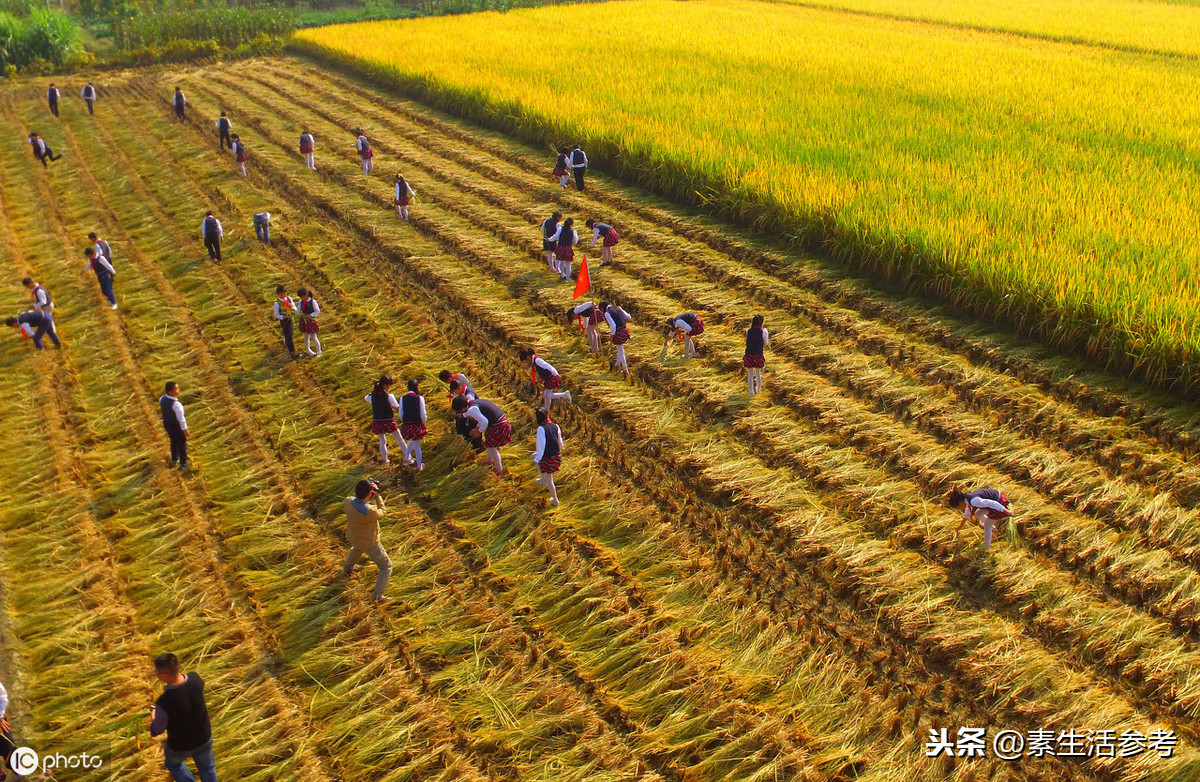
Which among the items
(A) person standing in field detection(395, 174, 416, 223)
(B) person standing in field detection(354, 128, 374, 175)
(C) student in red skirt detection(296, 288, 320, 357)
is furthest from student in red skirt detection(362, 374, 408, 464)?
(B) person standing in field detection(354, 128, 374, 175)

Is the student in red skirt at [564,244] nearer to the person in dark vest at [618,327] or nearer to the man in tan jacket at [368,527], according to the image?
the person in dark vest at [618,327]

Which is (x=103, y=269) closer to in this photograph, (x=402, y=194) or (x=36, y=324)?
(x=36, y=324)

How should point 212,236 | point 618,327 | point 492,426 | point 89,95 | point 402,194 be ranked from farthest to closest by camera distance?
1. point 89,95
2. point 402,194
3. point 212,236
4. point 618,327
5. point 492,426

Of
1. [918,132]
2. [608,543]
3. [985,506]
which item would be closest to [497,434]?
[608,543]

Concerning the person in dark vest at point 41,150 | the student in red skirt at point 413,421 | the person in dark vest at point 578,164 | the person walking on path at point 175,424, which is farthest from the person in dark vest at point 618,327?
the person in dark vest at point 41,150

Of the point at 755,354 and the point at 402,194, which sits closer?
the point at 755,354

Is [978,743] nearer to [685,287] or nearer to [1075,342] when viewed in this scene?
[1075,342]

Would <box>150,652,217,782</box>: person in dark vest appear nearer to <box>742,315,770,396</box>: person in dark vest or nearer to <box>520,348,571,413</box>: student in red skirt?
<box>520,348,571,413</box>: student in red skirt
